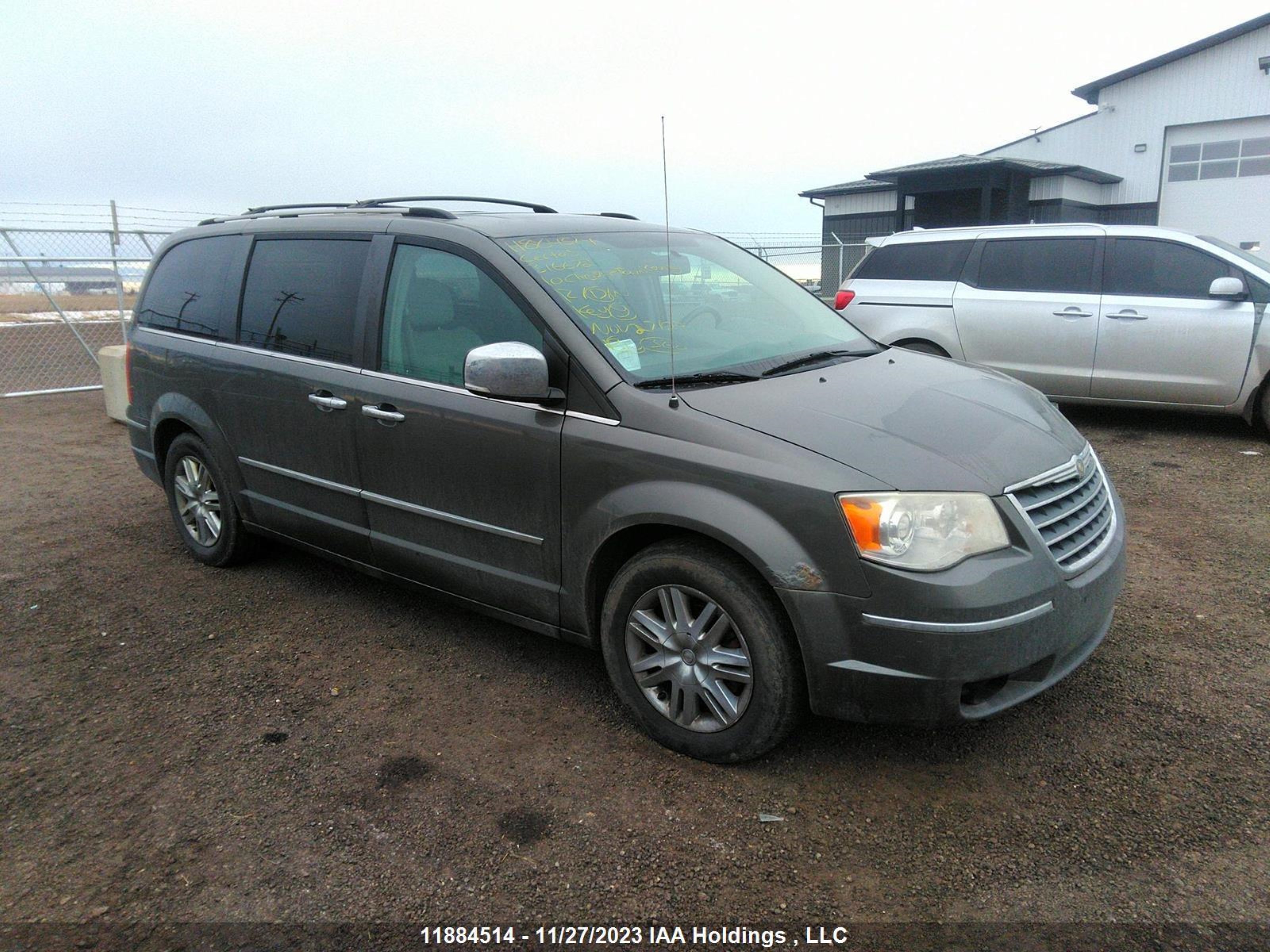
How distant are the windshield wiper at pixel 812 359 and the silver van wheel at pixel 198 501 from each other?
3.04 metres

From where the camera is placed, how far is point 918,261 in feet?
27.6

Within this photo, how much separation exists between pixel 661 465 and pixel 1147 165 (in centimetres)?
2644

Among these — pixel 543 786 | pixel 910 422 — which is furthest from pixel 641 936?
pixel 910 422

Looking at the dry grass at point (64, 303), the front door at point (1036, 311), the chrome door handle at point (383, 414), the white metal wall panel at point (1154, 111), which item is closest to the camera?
the chrome door handle at point (383, 414)

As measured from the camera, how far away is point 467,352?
353 centimetres

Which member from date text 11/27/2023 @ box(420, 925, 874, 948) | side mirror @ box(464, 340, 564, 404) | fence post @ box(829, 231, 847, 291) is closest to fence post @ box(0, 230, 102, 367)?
side mirror @ box(464, 340, 564, 404)

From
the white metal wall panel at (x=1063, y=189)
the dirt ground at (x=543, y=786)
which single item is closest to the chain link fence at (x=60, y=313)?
the dirt ground at (x=543, y=786)

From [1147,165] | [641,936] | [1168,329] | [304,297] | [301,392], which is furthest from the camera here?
[1147,165]

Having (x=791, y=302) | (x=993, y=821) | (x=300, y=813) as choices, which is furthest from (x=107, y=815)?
(x=791, y=302)

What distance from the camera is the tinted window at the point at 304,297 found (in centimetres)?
398

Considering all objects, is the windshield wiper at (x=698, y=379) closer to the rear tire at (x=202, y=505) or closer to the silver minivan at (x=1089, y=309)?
the rear tire at (x=202, y=505)

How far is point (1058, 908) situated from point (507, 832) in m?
1.52

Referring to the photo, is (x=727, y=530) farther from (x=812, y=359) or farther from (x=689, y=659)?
(x=812, y=359)

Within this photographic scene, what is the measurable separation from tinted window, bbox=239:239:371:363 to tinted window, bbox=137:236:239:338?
28 cm
